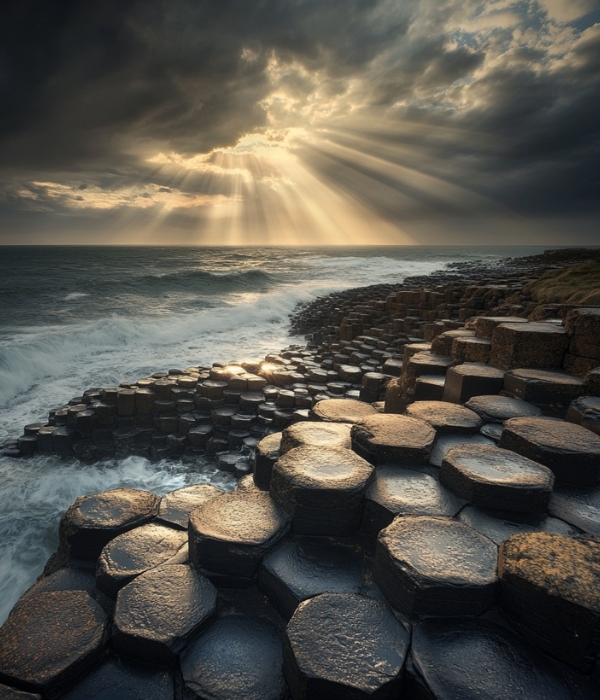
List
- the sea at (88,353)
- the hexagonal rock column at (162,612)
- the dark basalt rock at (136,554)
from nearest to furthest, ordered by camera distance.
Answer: the hexagonal rock column at (162,612)
the dark basalt rock at (136,554)
the sea at (88,353)

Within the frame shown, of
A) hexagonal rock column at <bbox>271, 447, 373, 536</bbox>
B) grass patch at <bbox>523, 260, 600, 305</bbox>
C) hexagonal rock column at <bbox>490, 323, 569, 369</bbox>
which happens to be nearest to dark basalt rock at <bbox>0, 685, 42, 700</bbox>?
hexagonal rock column at <bbox>271, 447, 373, 536</bbox>

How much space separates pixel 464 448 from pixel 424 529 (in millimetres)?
857

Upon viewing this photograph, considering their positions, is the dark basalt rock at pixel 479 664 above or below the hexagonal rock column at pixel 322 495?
below

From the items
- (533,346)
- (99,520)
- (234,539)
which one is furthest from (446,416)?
(99,520)

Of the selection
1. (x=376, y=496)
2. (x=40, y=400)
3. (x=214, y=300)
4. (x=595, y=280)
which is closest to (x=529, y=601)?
(x=376, y=496)

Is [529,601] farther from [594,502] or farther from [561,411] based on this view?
[561,411]

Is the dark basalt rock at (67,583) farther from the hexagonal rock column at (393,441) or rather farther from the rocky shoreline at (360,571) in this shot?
the hexagonal rock column at (393,441)

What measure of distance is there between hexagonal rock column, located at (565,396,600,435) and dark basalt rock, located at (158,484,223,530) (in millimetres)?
2954

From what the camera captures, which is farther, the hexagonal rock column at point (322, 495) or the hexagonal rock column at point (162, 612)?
the hexagonal rock column at point (322, 495)

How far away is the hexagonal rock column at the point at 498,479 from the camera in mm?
2059

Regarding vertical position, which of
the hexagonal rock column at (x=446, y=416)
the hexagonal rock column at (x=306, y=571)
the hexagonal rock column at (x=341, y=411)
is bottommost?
the hexagonal rock column at (x=306, y=571)

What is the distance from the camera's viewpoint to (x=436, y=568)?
1.65 metres

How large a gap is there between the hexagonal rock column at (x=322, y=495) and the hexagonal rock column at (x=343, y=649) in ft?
1.45

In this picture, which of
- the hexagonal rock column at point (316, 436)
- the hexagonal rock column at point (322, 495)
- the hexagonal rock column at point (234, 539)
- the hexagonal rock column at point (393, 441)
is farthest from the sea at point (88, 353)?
the hexagonal rock column at point (393, 441)
